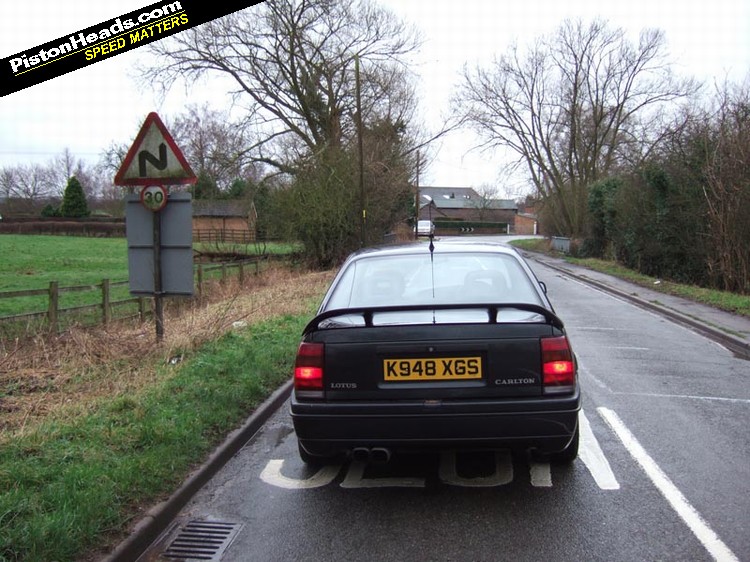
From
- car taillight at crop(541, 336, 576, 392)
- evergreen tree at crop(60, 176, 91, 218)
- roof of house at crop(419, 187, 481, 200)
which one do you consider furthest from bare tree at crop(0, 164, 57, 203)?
car taillight at crop(541, 336, 576, 392)

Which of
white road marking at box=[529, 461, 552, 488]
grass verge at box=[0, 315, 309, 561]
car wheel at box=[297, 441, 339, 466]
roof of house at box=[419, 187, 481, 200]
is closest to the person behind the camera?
grass verge at box=[0, 315, 309, 561]

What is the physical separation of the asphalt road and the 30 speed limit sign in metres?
2.68

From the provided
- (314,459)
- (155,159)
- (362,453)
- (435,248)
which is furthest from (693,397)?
(155,159)

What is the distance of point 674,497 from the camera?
3904 mm

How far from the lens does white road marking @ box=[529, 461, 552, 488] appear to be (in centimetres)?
412

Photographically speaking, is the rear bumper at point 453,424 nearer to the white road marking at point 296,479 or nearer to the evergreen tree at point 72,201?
the white road marking at point 296,479

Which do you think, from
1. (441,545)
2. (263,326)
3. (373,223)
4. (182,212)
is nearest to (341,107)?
(373,223)

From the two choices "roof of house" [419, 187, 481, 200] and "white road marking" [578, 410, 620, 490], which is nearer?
"white road marking" [578, 410, 620, 490]

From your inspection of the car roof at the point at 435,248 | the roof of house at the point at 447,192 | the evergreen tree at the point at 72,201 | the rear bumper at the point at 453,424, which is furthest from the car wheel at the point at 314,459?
the roof of house at the point at 447,192

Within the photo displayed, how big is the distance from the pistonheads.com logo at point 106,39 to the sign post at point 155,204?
3022 millimetres

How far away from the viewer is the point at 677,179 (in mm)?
18016

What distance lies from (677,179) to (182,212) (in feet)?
51.7

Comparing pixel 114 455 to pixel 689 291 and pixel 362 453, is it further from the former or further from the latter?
pixel 689 291

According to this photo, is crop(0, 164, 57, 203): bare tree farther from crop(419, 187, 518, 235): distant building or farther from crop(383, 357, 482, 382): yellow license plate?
crop(383, 357, 482, 382): yellow license plate
